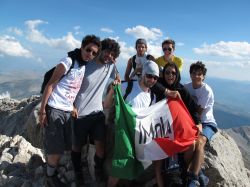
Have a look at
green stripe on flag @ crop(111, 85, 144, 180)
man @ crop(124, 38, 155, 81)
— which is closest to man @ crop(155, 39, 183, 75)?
man @ crop(124, 38, 155, 81)

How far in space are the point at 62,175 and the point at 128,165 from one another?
3452mm

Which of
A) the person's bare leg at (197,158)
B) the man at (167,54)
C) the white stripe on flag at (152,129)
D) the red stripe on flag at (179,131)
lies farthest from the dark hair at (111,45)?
the man at (167,54)

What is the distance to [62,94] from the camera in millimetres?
9430

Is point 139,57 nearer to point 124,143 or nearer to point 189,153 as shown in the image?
point 124,143

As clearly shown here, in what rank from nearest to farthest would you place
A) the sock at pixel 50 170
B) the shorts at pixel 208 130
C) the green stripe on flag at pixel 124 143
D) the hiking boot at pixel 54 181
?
the green stripe on flag at pixel 124 143 < the sock at pixel 50 170 < the hiking boot at pixel 54 181 < the shorts at pixel 208 130

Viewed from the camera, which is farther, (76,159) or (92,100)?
(76,159)

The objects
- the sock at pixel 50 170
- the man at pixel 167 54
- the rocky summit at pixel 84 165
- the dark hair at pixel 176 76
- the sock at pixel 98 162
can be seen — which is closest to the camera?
the dark hair at pixel 176 76

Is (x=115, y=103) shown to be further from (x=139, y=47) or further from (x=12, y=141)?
(x=12, y=141)

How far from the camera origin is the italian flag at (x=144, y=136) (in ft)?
30.1

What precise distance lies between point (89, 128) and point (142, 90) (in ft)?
7.08

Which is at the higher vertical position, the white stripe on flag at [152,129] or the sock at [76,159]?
the white stripe on flag at [152,129]

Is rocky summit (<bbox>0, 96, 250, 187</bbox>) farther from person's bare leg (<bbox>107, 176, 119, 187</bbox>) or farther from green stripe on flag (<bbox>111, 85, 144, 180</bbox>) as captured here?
green stripe on flag (<bbox>111, 85, 144, 180</bbox>)

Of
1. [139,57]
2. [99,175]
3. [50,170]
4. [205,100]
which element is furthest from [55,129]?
[139,57]

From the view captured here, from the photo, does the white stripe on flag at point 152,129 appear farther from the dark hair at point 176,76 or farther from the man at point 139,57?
the man at point 139,57
